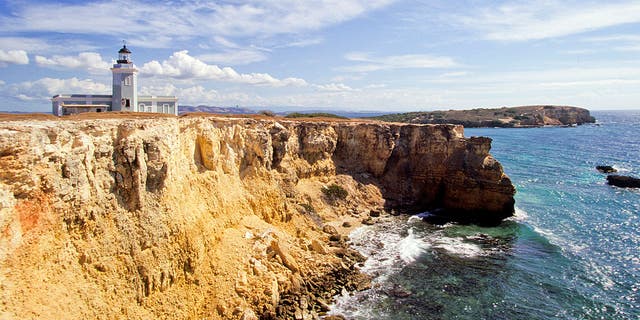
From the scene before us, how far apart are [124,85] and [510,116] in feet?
500

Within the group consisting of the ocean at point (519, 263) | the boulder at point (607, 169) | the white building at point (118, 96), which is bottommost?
the ocean at point (519, 263)

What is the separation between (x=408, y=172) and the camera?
5041cm

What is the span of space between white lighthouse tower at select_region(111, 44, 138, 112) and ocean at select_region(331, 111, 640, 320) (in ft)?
79.0

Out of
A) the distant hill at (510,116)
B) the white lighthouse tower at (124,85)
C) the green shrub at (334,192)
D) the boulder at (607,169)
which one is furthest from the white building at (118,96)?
the distant hill at (510,116)

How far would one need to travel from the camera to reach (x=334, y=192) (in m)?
44.6

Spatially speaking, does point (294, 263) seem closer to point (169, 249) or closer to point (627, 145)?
point (169, 249)

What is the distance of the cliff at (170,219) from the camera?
1686cm

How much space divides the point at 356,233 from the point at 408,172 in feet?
45.8

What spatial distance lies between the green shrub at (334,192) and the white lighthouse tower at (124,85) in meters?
20.4

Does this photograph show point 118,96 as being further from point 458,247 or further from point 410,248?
point 458,247

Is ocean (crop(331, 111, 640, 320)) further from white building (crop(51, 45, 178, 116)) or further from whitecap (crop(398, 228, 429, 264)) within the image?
white building (crop(51, 45, 178, 116))

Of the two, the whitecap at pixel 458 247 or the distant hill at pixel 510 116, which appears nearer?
the whitecap at pixel 458 247

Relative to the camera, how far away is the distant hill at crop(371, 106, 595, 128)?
489 feet

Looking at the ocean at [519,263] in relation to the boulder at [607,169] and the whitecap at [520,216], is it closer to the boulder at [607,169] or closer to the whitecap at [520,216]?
the whitecap at [520,216]
